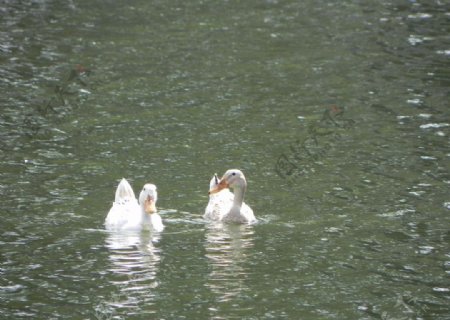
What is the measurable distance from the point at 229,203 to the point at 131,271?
3.69 metres

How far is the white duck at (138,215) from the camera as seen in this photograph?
16766mm

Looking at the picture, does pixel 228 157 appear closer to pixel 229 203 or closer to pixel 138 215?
pixel 229 203

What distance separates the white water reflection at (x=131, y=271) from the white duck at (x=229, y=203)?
4.70ft

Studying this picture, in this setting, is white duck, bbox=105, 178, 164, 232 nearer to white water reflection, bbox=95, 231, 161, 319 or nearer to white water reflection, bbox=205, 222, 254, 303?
white water reflection, bbox=95, 231, 161, 319

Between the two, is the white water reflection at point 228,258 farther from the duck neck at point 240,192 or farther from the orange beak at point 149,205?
the orange beak at point 149,205

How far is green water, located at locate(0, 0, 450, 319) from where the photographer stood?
46.6 ft

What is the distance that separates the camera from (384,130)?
2188 cm

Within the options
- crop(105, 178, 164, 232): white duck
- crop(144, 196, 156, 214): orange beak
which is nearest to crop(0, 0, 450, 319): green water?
crop(105, 178, 164, 232): white duck

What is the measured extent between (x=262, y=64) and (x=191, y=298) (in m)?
14.3

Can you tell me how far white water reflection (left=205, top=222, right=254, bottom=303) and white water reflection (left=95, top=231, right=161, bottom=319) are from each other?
78 cm

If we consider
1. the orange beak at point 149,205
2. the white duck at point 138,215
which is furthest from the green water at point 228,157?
the orange beak at point 149,205

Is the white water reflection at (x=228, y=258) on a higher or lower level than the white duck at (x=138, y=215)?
lower

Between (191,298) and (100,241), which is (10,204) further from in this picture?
(191,298)

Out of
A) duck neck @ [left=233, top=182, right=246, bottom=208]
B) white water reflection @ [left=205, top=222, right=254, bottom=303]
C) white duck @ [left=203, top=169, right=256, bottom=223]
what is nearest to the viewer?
white water reflection @ [left=205, top=222, right=254, bottom=303]
